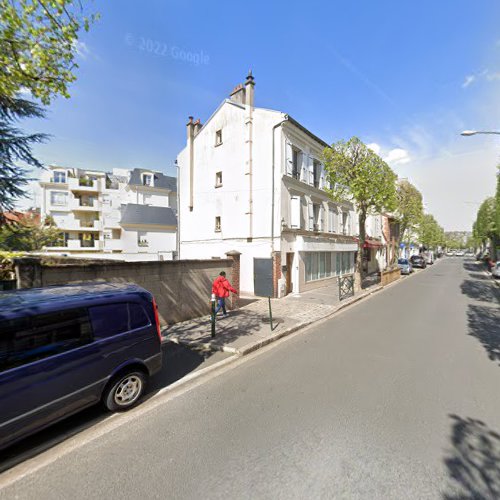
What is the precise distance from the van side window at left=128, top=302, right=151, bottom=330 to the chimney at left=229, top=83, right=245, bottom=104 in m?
13.2

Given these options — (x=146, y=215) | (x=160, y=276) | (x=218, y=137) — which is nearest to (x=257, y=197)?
(x=218, y=137)

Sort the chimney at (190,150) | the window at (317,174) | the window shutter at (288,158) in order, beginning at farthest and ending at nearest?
the chimney at (190,150) → the window at (317,174) → the window shutter at (288,158)

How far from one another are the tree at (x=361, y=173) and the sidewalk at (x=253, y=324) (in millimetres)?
5077

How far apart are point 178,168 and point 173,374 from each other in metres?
15.1

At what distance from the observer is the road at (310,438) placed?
2.46 m

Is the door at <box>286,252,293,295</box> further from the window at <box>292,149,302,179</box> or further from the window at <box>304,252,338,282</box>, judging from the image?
the window at <box>292,149,302,179</box>

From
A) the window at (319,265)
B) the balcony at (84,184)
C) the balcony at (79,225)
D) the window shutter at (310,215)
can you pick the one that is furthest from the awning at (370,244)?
the balcony at (84,184)

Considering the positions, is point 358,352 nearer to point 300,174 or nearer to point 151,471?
point 151,471

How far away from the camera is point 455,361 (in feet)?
17.3

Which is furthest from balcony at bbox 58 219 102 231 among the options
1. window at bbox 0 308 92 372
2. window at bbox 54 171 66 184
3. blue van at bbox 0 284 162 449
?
window at bbox 0 308 92 372

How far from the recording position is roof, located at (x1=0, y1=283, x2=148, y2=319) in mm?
2977

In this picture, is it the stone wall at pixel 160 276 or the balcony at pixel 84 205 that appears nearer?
the stone wall at pixel 160 276

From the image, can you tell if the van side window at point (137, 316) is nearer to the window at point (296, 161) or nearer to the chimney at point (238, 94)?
the window at point (296, 161)

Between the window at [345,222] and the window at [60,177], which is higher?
the window at [60,177]
